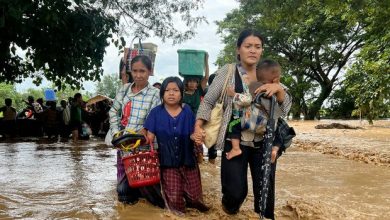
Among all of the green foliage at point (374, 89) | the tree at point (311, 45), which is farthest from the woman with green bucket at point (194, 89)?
the tree at point (311, 45)

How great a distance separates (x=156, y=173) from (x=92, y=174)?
112 inches

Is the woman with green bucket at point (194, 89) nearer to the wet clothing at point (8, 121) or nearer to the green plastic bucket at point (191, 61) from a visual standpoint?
the green plastic bucket at point (191, 61)

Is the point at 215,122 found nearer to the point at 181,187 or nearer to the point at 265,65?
the point at 265,65

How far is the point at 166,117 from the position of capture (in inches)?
154

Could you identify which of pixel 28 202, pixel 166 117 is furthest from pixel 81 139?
pixel 166 117

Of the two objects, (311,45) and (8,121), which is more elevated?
(311,45)

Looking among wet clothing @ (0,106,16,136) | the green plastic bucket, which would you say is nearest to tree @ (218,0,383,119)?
wet clothing @ (0,106,16,136)

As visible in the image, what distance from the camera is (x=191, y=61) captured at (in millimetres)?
5812

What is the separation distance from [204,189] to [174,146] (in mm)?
1473

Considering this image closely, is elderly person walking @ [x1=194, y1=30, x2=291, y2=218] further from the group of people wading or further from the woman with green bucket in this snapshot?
the woman with green bucket

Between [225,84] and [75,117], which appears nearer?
[225,84]

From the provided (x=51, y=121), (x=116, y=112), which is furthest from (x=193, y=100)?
(x=51, y=121)

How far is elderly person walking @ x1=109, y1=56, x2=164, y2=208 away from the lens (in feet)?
13.4

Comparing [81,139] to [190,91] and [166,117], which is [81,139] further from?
[166,117]
